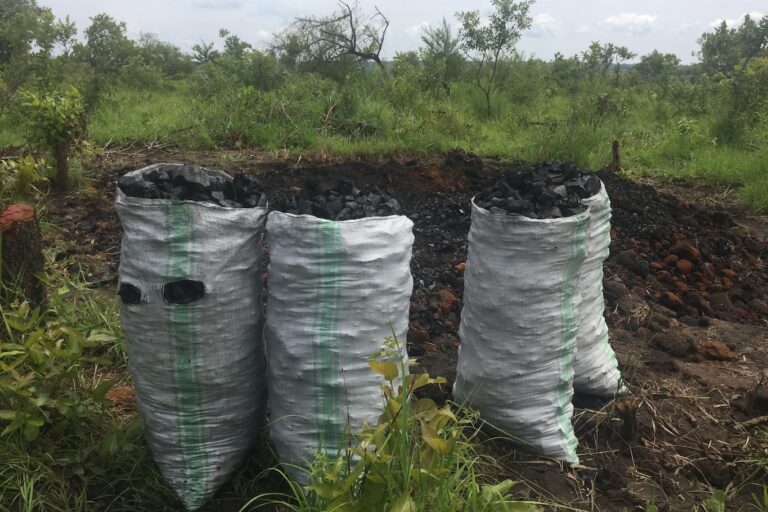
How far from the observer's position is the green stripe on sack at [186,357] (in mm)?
1670

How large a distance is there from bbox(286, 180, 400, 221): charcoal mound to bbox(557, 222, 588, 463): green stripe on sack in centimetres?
58

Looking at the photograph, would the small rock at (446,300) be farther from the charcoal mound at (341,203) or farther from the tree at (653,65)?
the tree at (653,65)

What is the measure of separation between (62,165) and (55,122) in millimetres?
445

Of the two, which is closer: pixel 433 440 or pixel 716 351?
pixel 433 440

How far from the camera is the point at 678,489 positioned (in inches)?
80.1

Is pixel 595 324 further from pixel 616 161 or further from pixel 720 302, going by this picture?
pixel 616 161

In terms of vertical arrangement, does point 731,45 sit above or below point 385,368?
above

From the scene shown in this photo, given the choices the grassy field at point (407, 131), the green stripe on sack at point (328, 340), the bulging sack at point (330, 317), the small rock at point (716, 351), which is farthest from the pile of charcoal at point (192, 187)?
the grassy field at point (407, 131)

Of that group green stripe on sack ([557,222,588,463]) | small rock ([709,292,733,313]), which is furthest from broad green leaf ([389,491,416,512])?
small rock ([709,292,733,313])

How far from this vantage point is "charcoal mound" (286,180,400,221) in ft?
5.95

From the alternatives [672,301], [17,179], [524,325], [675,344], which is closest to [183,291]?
[524,325]

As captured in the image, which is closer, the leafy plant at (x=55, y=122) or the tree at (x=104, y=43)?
the leafy plant at (x=55, y=122)

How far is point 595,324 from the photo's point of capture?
2.34 m

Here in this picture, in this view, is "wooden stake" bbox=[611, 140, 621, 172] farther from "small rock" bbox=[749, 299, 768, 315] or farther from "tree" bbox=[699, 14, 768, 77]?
"tree" bbox=[699, 14, 768, 77]
